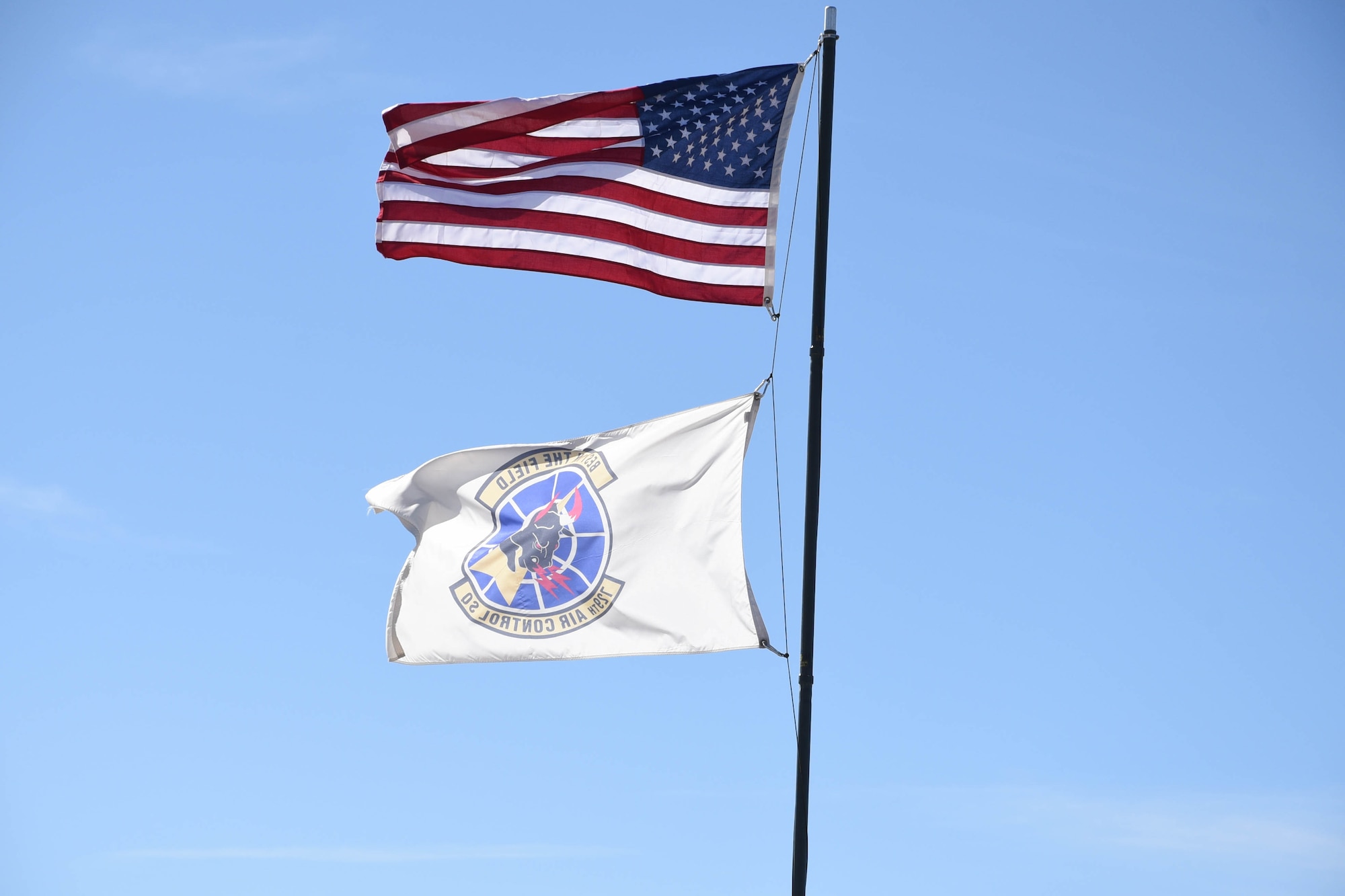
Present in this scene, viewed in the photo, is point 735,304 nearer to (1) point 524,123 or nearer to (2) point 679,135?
(2) point 679,135

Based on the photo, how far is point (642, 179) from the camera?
20.2 metres

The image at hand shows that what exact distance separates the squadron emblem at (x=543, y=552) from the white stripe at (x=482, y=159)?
12.4 feet

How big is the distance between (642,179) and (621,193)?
1.05 ft

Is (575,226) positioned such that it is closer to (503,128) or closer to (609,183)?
(609,183)

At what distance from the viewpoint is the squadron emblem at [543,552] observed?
1950 centimetres

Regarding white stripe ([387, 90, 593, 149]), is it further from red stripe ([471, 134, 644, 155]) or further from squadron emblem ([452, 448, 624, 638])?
squadron emblem ([452, 448, 624, 638])

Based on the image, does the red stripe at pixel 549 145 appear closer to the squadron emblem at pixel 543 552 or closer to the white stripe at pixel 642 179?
the white stripe at pixel 642 179

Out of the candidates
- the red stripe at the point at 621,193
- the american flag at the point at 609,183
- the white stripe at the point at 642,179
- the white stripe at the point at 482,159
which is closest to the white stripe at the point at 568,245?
the american flag at the point at 609,183

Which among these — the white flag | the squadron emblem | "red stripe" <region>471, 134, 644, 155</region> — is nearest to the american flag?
"red stripe" <region>471, 134, 644, 155</region>

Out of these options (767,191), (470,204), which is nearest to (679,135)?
(767,191)

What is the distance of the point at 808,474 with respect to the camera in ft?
57.5

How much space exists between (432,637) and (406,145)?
6352 mm

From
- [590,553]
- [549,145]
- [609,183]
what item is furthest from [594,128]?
[590,553]

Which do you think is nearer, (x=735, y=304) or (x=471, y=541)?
(x=735, y=304)
